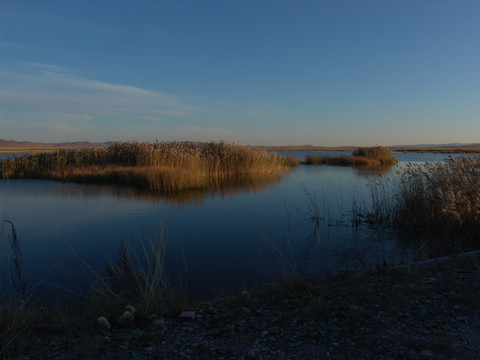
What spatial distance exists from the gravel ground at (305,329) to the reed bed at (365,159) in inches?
1106

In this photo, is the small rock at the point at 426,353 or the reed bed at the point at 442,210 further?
the reed bed at the point at 442,210

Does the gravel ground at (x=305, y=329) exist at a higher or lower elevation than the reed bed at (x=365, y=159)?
lower

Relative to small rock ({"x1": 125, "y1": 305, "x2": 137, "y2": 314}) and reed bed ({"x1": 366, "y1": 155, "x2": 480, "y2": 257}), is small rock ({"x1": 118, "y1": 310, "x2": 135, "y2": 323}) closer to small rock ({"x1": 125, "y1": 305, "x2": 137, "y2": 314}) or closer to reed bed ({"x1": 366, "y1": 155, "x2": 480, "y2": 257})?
small rock ({"x1": 125, "y1": 305, "x2": 137, "y2": 314})

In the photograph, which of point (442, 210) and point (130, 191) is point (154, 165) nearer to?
point (130, 191)

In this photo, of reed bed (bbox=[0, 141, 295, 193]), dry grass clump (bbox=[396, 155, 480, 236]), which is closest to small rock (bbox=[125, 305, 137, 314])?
dry grass clump (bbox=[396, 155, 480, 236])

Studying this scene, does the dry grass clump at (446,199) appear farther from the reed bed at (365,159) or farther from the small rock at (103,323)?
the reed bed at (365,159)

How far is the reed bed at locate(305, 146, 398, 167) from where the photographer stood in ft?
100

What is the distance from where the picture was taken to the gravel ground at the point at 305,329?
2641 millimetres

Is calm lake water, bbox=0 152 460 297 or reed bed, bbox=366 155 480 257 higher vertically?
reed bed, bbox=366 155 480 257

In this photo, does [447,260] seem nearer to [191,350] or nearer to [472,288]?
[472,288]

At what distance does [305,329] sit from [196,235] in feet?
15.3

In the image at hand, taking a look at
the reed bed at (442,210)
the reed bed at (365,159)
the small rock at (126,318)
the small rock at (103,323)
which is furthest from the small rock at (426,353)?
the reed bed at (365,159)

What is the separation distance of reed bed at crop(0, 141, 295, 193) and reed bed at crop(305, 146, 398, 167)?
11525 mm

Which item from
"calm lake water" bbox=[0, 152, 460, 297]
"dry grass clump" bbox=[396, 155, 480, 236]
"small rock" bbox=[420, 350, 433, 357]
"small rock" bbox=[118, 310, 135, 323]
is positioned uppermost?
"dry grass clump" bbox=[396, 155, 480, 236]
